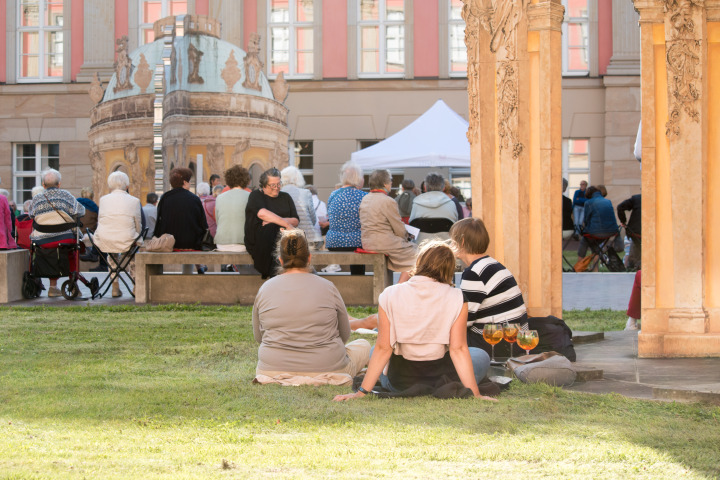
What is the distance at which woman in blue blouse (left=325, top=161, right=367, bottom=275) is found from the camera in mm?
13133

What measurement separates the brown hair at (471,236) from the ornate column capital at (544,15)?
2648 millimetres

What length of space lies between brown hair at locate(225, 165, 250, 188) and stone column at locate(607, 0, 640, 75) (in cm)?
1763

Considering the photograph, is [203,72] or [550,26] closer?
[550,26]

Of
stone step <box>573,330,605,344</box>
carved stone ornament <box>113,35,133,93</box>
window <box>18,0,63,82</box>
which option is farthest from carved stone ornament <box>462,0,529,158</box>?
window <box>18,0,63,82</box>

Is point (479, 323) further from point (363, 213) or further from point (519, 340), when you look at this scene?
point (363, 213)

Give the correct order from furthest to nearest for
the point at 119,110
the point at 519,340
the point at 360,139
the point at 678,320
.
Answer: the point at 360,139 < the point at 119,110 < the point at 678,320 < the point at 519,340

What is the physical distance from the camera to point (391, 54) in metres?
30.3

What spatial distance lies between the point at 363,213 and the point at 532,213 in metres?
3.51

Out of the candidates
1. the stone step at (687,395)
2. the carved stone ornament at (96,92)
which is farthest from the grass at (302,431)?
the carved stone ornament at (96,92)

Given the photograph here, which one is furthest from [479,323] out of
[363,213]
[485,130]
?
[363,213]

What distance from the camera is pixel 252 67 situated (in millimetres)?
21188

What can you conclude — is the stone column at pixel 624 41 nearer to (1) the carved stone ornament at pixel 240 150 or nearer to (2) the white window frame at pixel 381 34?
(2) the white window frame at pixel 381 34

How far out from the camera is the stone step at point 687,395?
20.5 ft

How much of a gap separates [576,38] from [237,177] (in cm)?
1840
